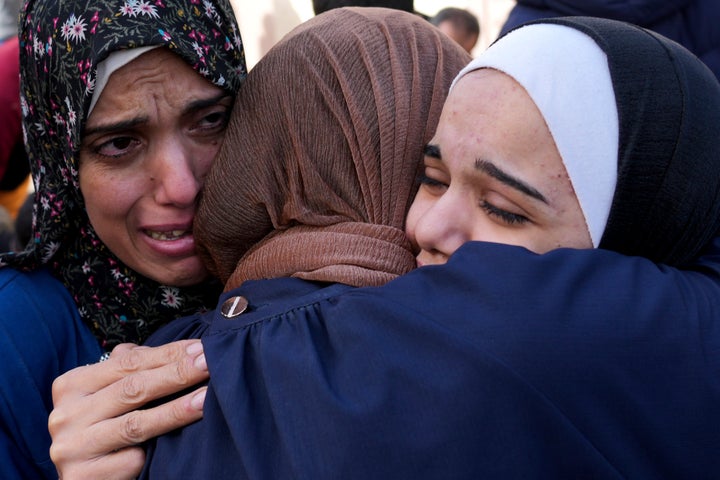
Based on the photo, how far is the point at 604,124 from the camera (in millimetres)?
1539

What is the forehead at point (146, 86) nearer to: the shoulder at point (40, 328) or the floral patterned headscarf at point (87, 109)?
the floral patterned headscarf at point (87, 109)

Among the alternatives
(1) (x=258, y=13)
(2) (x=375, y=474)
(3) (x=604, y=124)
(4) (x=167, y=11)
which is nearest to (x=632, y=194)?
(3) (x=604, y=124)

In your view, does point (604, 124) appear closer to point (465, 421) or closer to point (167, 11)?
point (465, 421)

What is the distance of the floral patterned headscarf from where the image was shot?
1.90 metres

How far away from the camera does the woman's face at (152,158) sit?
1.91 m

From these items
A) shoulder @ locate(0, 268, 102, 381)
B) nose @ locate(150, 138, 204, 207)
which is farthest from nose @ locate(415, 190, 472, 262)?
shoulder @ locate(0, 268, 102, 381)

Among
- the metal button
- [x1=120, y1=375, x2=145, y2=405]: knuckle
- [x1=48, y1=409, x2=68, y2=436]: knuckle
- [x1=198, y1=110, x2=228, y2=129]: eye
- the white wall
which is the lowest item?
the white wall

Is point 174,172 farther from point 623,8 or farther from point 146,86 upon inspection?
point 623,8

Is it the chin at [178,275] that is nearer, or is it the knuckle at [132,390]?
the knuckle at [132,390]

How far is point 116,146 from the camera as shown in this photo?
6.51 ft

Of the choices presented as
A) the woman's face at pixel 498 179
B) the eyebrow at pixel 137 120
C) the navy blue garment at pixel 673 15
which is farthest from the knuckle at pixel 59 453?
the navy blue garment at pixel 673 15

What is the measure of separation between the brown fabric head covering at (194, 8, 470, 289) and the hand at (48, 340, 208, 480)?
266 millimetres

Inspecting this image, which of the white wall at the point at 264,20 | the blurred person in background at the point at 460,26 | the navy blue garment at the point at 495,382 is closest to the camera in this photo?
the navy blue garment at the point at 495,382

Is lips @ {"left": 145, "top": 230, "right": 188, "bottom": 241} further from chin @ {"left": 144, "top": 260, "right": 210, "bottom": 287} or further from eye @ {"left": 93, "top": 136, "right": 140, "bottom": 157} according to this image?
eye @ {"left": 93, "top": 136, "right": 140, "bottom": 157}
